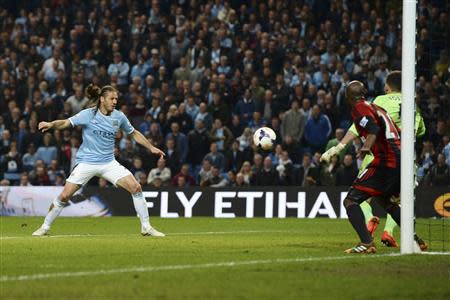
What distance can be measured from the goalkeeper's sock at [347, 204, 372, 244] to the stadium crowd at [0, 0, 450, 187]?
10316mm

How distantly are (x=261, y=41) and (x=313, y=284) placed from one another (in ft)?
62.4

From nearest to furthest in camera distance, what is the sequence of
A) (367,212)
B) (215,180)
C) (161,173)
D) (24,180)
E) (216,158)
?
(367,212), (215,180), (216,158), (161,173), (24,180)

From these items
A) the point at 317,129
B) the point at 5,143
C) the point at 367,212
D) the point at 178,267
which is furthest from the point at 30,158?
the point at 178,267

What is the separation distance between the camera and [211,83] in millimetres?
26844

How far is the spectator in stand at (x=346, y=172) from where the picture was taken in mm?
23609

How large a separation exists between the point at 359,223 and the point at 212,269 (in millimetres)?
2806

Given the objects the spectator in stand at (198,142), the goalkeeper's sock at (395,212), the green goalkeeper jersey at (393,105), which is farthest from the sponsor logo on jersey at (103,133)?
the spectator in stand at (198,142)

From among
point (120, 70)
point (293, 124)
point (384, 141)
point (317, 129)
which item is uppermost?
point (120, 70)

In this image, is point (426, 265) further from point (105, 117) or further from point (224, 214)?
point (224, 214)

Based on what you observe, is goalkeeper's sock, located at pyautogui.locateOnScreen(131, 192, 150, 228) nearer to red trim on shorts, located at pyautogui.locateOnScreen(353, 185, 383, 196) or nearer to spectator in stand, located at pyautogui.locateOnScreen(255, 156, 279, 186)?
red trim on shorts, located at pyautogui.locateOnScreen(353, 185, 383, 196)

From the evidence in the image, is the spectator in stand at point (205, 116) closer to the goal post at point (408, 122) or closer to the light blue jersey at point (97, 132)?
the light blue jersey at point (97, 132)

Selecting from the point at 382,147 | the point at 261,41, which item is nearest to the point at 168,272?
the point at 382,147

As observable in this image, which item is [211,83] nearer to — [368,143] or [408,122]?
[368,143]

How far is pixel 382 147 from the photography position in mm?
12438
